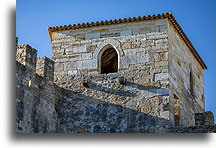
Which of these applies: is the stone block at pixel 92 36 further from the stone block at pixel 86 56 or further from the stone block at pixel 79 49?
the stone block at pixel 86 56

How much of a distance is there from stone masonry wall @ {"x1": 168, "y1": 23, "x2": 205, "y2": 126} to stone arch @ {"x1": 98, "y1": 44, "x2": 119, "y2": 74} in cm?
133

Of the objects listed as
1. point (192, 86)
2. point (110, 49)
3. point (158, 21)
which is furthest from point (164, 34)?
point (192, 86)

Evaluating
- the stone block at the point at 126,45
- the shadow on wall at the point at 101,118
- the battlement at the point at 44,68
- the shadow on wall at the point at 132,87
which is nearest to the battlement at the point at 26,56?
the battlement at the point at 44,68

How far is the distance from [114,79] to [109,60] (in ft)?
2.58

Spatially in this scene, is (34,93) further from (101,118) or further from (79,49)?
(79,49)

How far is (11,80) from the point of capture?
6.98m

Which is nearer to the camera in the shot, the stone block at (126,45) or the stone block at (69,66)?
the stone block at (126,45)

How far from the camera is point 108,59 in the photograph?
39.8 feet

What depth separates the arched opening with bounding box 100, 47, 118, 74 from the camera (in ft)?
39.6

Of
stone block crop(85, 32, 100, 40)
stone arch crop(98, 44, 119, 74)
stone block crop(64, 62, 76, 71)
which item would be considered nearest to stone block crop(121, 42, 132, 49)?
stone arch crop(98, 44, 119, 74)

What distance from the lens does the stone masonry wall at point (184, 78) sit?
11672 mm

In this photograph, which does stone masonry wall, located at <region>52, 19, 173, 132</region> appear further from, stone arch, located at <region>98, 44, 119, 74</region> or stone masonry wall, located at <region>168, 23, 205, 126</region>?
stone masonry wall, located at <region>168, 23, 205, 126</region>

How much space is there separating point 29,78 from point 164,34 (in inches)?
137

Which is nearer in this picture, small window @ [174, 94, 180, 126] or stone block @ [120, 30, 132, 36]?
small window @ [174, 94, 180, 126]
